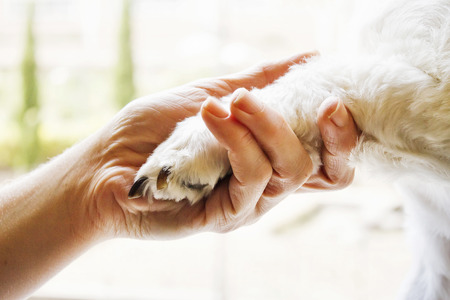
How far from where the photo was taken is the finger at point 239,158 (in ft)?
2.33

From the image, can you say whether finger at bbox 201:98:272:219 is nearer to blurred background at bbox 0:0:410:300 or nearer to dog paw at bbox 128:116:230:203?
dog paw at bbox 128:116:230:203

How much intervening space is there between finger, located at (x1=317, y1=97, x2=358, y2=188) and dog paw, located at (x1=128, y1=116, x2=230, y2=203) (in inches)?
7.0

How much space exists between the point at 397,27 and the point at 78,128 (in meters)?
3.85

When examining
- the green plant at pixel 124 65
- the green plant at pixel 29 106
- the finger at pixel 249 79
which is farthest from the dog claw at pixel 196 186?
A: the green plant at pixel 29 106

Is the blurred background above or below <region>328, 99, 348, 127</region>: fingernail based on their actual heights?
below

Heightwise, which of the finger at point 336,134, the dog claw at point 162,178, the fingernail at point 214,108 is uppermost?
the fingernail at point 214,108

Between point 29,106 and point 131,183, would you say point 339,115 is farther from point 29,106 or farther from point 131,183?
point 29,106

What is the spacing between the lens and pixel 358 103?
0.76 metres

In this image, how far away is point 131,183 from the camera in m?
0.88

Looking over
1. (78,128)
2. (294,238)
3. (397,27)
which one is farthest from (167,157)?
(78,128)

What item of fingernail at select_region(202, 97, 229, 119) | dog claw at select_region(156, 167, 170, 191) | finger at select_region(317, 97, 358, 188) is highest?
fingernail at select_region(202, 97, 229, 119)

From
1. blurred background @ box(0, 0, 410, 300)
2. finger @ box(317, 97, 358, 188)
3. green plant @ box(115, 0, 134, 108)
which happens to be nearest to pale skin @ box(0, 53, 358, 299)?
finger @ box(317, 97, 358, 188)

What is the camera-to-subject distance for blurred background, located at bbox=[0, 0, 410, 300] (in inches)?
116

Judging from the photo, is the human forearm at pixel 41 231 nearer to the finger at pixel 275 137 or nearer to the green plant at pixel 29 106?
the finger at pixel 275 137
